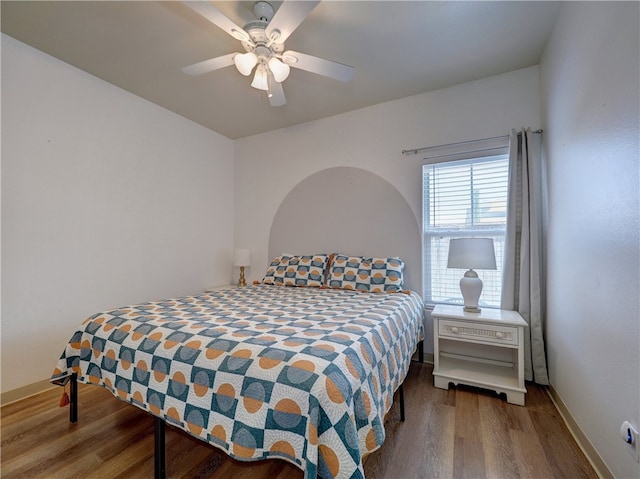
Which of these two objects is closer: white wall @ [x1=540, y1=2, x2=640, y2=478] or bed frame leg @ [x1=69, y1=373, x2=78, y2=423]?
white wall @ [x1=540, y1=2, x2=640, y2=478]

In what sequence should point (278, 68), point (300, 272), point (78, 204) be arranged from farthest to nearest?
Result: 1. point (300, 272)
2. point (78, 204)
3. point (278, 68)

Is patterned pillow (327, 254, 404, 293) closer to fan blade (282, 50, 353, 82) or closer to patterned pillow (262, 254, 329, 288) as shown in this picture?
patterned pillow (262, 254, 329, 288)

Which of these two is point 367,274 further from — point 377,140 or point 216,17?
point 216,17

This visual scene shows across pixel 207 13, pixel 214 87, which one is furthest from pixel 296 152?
pixel 207 13

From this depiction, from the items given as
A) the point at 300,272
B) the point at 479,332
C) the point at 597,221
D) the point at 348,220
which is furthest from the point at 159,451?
the point at 348,220

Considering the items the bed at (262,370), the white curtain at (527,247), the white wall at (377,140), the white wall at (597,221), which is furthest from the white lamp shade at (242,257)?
the white wall at (597,221)

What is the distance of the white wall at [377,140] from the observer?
248cm

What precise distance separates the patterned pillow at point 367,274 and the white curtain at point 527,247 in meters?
0.87

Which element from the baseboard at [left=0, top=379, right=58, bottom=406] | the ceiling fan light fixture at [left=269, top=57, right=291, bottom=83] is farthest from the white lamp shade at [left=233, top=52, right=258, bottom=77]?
the baseboard at [left=0, top=379, right=58, bottom=406]

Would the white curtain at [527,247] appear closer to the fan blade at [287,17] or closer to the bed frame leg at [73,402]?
the fan blade at [287,17]

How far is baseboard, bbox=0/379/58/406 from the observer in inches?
78.0

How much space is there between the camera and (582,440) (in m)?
1.50

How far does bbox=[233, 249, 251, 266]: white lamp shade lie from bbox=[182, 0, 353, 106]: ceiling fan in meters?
2.09

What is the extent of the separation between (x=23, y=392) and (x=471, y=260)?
347cm
